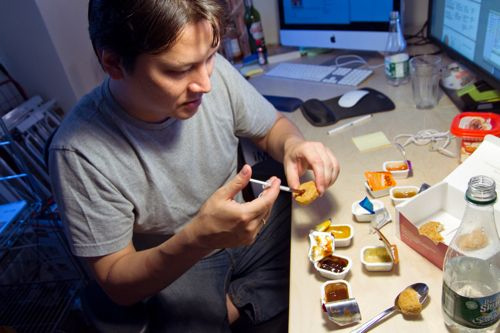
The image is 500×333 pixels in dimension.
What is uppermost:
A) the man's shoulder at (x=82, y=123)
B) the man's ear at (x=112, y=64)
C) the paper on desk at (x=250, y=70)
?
the man's ear at (x=112, y=64)

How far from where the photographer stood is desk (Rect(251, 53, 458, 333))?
25.9 inches

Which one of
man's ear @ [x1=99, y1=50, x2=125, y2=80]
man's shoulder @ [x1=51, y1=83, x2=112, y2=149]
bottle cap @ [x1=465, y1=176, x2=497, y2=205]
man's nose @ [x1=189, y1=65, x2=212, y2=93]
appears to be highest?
man's ear @ [x1=99, y1=50, x2=125, y2=80]

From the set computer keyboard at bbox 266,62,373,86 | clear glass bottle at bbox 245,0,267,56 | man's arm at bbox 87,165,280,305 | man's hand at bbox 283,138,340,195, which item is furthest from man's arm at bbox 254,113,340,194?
clear glass bottle at bbox 245,0,267,56

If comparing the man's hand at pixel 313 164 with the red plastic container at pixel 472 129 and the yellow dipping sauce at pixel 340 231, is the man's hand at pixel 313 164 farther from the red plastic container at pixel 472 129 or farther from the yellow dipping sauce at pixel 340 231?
the red plastic container at pixel 472 129

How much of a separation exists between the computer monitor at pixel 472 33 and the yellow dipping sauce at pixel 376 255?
2.09 feet

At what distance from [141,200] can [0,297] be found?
1.23 meters

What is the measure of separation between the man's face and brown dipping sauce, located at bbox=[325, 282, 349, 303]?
1.53ft

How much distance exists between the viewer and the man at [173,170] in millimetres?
745

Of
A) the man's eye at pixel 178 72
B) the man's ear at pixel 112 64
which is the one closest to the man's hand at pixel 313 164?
the man's eye at pixel 178 72

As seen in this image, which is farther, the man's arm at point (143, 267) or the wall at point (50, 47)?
the wall at point (50, 47)

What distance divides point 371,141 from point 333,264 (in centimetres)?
50

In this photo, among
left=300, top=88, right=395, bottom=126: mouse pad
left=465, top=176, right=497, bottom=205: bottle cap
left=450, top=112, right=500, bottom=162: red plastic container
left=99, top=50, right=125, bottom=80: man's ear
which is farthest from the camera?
left=300, top=88, right=395, bottom=126: mouse pad

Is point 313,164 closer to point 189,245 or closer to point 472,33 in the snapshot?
point 189,245

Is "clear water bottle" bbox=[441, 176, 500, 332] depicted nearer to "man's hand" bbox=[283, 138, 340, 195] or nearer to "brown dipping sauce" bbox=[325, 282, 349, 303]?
"brown dipping sauce" bbox=[325, 282, 349, 303]
